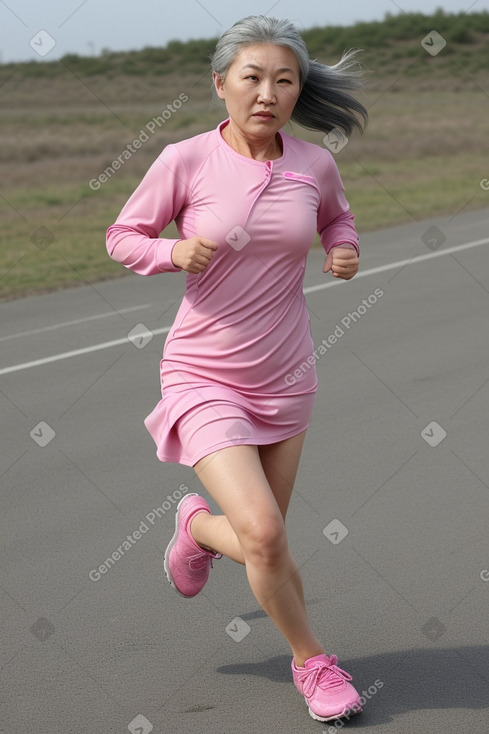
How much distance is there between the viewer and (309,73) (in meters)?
4.55

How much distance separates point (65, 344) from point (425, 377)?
330 cm

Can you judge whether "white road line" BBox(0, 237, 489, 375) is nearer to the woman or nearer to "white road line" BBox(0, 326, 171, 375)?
"white road line" BBox(0, 326, 171, 375)

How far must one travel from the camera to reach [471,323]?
36.4 ft

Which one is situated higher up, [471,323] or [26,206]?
[26,206]

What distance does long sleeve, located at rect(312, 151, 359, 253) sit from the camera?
459 centimetres

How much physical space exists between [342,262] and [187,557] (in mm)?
1250

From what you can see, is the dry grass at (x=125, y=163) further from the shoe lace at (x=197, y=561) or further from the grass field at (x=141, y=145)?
the shoe lace at (x=197, y=561)

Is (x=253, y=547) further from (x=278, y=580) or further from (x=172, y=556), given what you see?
(x=172, y=556)

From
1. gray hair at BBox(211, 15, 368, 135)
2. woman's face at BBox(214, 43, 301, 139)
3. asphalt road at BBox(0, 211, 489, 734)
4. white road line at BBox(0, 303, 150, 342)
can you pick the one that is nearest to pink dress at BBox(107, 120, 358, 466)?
woman's face at BBox(214, 43, 301, 139)

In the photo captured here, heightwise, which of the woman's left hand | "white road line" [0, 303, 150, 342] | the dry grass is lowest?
the woman's left hand

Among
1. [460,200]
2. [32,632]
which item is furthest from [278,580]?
[460,200]

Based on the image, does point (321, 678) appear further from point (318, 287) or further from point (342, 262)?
point (318, 287)

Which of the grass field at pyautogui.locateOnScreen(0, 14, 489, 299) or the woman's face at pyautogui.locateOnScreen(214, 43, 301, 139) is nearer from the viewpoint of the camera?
the woman's face at pyautogui.locateOnScreen(214, 43, 301, 139)

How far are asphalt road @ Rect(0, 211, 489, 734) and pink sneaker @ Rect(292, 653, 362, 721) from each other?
2.4 inches
